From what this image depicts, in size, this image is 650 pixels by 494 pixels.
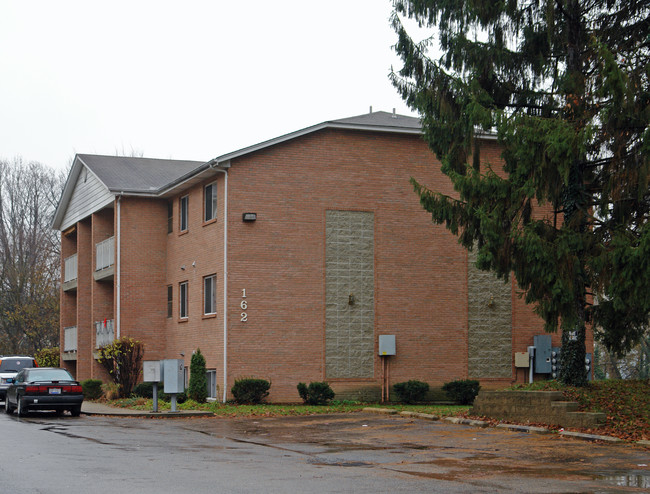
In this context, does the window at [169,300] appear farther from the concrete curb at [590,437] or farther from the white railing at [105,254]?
the concrete curb at [590,437]

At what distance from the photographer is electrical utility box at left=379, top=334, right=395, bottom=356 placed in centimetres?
2902

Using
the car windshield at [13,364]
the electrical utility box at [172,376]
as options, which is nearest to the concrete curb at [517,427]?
the electrical utility box at [172,376]

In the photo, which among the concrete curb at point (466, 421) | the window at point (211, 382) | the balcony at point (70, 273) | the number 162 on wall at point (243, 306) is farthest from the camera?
the balcony at point (70, 273)

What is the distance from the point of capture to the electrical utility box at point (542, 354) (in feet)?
100

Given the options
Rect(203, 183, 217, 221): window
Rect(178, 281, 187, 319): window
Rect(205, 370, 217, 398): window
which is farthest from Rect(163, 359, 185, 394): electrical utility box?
Rect(178, 281, 187, 319): window

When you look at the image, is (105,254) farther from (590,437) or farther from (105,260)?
(590,437)

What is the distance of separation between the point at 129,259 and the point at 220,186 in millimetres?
7446

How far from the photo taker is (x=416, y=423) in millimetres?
20281

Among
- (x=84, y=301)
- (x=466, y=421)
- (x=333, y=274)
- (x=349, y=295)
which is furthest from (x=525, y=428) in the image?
(x=84, y=301)

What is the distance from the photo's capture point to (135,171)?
38500mm

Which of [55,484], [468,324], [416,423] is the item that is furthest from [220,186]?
[55,484]

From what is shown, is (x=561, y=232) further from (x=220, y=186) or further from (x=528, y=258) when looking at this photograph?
(x=220, y=186)

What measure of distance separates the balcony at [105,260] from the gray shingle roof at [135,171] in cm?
238

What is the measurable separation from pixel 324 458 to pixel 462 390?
15.7 m
